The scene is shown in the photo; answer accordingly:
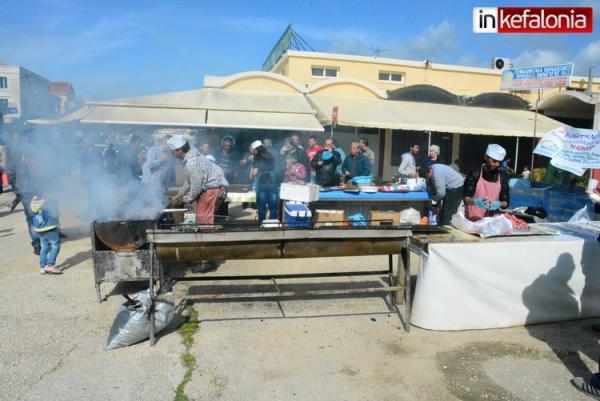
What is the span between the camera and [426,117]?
13.2 metres

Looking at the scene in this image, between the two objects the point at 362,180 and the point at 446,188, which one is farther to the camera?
the point at 362,180

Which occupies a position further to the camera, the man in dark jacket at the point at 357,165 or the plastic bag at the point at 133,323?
the man in dark jacket at the point at 357,165

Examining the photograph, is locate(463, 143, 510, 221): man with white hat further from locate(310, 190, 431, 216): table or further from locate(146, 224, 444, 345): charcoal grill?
locate(310, 190, 431, 216): table

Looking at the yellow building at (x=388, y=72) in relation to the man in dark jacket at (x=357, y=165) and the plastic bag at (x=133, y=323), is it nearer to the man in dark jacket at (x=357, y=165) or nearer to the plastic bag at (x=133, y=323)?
the man in dark jacket at (x=357, y=165)

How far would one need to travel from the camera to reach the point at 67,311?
4.44 meters

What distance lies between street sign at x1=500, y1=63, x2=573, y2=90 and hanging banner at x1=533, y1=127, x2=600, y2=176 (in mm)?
3214

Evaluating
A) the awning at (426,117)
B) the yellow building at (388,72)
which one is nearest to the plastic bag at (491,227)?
the awning at (426,117)

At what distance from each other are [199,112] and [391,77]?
10.5 meters

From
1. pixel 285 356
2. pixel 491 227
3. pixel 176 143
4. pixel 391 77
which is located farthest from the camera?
pixel 391 77

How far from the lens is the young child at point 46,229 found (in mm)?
5188

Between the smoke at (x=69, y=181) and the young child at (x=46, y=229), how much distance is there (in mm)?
144

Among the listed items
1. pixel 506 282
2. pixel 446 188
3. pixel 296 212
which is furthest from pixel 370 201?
pixel 506 282

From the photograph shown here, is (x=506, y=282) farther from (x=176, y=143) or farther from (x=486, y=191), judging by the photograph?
(x=176, y=143)

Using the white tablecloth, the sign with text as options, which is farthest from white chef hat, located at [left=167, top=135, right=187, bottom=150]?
the sign with text
